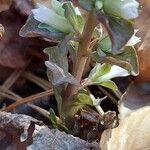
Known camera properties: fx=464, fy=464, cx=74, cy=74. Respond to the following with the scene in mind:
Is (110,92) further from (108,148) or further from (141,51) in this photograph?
(108,148)

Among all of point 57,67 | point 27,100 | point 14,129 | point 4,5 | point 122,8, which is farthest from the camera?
point 4,5

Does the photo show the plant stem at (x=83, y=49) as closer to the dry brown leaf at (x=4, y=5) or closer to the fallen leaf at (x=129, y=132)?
the fallen leaf at (x=129, y=132)

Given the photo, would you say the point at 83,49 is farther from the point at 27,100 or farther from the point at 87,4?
the point at 27,100

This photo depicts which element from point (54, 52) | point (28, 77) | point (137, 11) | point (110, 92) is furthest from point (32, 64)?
point (137, 11)

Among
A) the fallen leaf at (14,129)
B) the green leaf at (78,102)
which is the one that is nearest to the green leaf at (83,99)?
the green leaf at (78,102)

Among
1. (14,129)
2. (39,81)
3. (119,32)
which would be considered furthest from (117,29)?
(39,81)

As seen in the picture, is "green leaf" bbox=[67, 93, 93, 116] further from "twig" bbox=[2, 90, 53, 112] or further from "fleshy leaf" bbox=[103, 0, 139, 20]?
"fleshy leaf" bbox=[103, 0, 139, 20]
